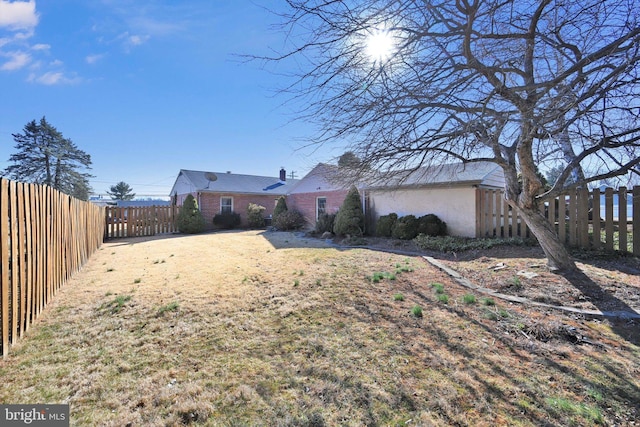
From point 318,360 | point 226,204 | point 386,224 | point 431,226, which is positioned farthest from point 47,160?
point 318,360

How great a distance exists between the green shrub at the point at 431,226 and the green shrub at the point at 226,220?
12483 mm

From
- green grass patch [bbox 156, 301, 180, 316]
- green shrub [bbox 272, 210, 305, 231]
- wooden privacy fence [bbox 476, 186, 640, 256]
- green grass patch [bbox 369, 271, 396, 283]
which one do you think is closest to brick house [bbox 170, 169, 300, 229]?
green shrub [bbox 272, 210, 305, 231]

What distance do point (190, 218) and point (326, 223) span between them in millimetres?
8116

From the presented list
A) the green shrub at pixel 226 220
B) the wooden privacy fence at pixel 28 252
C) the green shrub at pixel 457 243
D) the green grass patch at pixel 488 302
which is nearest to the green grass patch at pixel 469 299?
the green grass patch at pixel 488 302

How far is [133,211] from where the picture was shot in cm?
1545

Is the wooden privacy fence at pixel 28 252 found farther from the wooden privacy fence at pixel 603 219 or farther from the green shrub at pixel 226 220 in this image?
the green shrub at pixel 226 220

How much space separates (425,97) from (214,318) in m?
4.08

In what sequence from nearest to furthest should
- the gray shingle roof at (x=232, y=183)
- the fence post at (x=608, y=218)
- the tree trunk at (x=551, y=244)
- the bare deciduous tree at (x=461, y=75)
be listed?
the bare deciduous tree at (x=461, y=75)
the tree trunk at (x=551, y=244)
the fence post at (x=608, y=218)
the gray shingle roof at (x=232, y=183)

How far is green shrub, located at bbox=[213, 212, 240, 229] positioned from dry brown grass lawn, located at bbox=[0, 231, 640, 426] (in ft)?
46.6

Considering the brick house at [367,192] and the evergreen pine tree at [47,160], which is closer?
the brick house at [367,192]

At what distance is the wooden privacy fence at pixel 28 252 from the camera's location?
2.89m

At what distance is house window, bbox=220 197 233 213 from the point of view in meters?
19.7

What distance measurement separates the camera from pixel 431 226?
11195 mm

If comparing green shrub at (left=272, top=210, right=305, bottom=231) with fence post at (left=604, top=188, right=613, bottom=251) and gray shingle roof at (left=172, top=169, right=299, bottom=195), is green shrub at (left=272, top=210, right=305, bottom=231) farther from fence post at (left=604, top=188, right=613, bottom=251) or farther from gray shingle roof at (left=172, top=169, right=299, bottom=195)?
fence post at (left=604, top=188, right=613, bottom=251)
